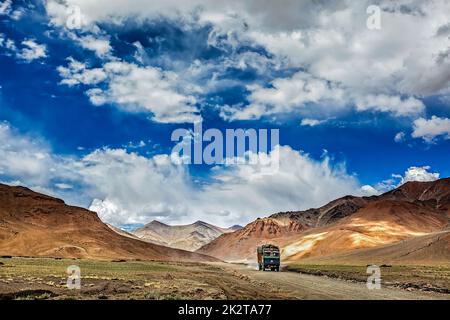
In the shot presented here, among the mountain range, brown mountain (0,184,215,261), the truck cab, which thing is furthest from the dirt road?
brown mountain (0,184,215,261)

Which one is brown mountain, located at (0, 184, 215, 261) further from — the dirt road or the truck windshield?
the dirt road

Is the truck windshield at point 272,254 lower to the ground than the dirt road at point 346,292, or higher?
higher

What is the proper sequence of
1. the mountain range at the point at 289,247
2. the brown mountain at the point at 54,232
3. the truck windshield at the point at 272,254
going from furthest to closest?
1. the brown mountain at the point at 54,232
2. the mountain range at the point at 289,247
3. the truck windshield at the point at 272,254

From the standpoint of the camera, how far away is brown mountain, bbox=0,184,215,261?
116438mm

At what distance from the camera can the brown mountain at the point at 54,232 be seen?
116438mm

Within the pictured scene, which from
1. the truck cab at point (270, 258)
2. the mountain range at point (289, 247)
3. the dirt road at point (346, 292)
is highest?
the mountain range at point (289, 247)

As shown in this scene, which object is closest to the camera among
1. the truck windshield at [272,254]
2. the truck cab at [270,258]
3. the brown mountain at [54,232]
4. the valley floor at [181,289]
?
the valley floor at [181,289]

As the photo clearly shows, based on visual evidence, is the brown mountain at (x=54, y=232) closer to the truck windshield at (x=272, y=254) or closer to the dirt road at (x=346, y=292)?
the truck windshield at (x=272, y=254)

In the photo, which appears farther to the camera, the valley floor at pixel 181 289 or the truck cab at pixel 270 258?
the truck cab at pixel 270 258

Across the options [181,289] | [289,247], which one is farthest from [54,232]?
[181,289]

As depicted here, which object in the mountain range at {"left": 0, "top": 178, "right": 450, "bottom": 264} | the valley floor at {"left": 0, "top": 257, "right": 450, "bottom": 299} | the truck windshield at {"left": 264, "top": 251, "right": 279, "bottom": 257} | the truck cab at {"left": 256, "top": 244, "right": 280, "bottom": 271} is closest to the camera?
the valley floor at {"left": 0, "top": 257, "right": 450, "bottom": 299}

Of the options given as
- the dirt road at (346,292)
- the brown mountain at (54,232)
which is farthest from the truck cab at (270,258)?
the brown mountain at (54,232)
